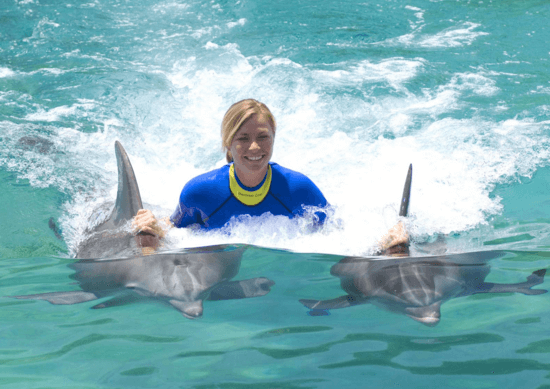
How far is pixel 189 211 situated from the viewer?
11.4ft

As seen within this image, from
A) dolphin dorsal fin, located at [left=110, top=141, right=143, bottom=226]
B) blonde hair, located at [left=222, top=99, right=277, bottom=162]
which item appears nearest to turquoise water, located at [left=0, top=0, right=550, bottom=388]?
dolphin dorsal fin, located at [left=110, top=141, right=143, bottom=226]

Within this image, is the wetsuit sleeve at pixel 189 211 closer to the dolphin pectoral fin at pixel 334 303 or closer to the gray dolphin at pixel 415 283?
the gray dolphin at pixel 415 283

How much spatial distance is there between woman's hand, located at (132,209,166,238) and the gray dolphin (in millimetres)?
1056

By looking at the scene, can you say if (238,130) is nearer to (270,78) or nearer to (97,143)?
(97,143)

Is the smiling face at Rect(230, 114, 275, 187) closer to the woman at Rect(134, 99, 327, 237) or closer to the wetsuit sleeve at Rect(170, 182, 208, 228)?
the woman at Rect(134, 99, 327, 237)

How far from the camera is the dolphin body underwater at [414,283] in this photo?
2430mm

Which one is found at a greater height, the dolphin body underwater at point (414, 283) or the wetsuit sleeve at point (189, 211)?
the wetsuit sleeve at point (189, 211)

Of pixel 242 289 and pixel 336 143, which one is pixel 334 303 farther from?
pixel 336 143

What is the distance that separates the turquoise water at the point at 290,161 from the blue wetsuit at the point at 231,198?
0.12 m

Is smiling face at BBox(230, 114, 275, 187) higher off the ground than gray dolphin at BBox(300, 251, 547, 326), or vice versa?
smiling face at BBox(230, 114, 275, 187)

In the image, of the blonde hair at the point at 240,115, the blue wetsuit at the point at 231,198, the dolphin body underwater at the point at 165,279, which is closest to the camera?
the dolphin body underwater at the point at 165,279

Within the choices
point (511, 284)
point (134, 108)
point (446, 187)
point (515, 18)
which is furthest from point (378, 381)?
point (515, 18)

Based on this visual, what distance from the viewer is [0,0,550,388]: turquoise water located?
2143 mm

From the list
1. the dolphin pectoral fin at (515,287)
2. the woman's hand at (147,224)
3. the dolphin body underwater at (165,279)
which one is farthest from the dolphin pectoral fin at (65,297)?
the dolphin pectoral fin at (515,287)
